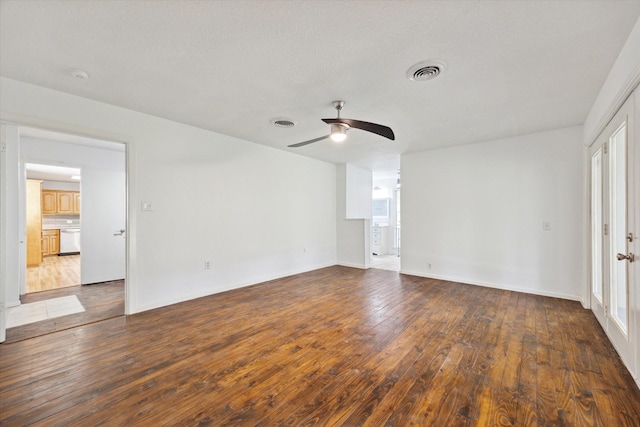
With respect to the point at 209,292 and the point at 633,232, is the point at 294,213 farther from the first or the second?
the point at 633,232

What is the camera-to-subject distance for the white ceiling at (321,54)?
65.8 inches

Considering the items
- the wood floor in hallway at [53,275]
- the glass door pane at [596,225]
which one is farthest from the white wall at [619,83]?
the wood floor in hallway at [53,275]

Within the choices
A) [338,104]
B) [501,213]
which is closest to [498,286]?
[501,213]

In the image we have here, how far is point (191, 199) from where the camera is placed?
3895mm

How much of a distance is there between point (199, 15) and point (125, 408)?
2.49 meters

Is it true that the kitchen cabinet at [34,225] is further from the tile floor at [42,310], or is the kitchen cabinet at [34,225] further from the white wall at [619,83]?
the white wall at [619,83]

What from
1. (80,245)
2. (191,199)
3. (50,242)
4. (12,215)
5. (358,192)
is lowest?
(50,242)

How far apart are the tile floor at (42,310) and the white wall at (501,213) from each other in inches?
209

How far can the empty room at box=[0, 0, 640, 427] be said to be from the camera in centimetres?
173

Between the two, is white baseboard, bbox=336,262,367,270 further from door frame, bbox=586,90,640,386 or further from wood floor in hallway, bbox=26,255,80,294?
wood floor in hallway, bbox=26,255,80,294

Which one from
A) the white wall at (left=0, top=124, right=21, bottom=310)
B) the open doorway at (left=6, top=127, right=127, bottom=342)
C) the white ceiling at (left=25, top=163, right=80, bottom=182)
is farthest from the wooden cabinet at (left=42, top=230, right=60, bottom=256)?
the white wall at (left=0, top=124, right=21, bottom=310)

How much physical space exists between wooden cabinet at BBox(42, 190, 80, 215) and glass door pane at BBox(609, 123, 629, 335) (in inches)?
451

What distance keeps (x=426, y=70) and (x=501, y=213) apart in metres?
3.16

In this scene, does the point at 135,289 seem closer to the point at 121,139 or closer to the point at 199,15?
the point at 121,139
